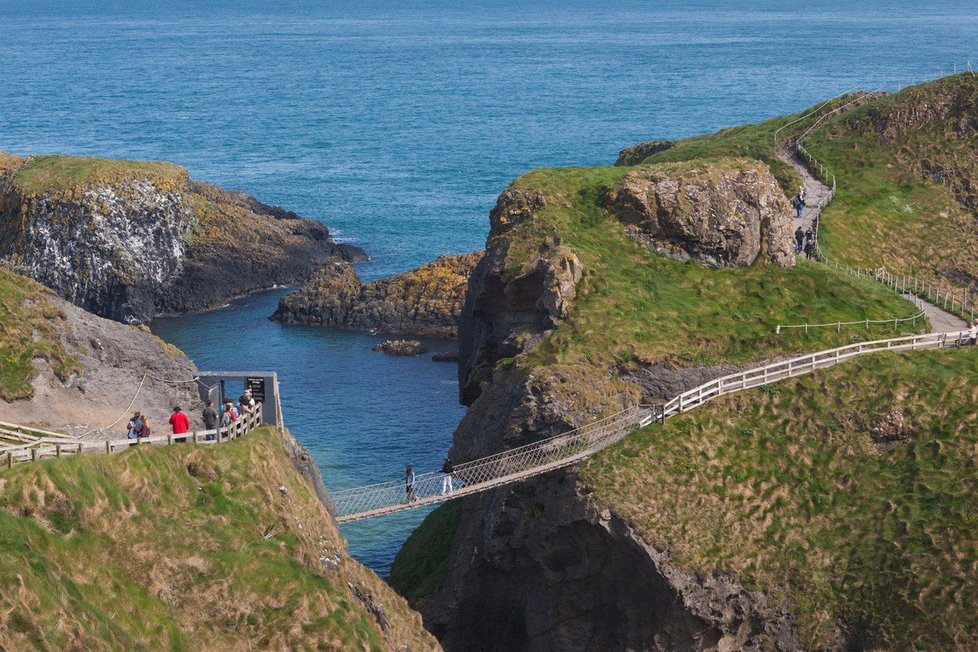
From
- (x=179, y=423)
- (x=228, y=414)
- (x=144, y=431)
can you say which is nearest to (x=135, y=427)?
(x=144, y=431)

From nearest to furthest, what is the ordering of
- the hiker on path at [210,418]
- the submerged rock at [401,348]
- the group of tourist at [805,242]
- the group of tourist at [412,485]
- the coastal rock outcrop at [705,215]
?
1. the hiker on path at [210,418]
2. the group of tourist at [412,485]
3. the coastal rock outcrop at [705,215]
4. the group of tourist at [805,242]
5. the submerged rock at [401,348]

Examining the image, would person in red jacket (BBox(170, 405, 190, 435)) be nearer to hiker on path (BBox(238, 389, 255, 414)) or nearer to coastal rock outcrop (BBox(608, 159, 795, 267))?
hiker on path (BBox(238, 389, 255, 414))

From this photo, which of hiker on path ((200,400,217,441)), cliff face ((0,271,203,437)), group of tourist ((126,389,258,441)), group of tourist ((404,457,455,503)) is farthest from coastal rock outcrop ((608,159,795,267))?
hiker on path ((200,400,217,441))

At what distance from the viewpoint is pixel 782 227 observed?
81688 millimetres

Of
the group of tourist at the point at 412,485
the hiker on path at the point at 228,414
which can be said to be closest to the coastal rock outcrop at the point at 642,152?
the group of tourist at the point at 412,485

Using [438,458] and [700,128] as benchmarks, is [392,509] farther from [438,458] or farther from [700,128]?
[700,128]

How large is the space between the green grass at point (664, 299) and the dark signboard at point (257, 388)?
17.6 metres

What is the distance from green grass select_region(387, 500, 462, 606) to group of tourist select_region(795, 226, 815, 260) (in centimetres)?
2651

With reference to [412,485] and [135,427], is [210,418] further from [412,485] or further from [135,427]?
[412,485]

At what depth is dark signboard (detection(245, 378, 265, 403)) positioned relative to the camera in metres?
52.3

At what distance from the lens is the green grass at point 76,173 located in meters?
117

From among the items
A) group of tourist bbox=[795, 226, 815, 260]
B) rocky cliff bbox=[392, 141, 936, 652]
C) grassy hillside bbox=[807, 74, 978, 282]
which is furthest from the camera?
grassy hillside bbox=[807, 74, 978, 282]

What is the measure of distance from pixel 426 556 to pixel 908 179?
50.0 meters

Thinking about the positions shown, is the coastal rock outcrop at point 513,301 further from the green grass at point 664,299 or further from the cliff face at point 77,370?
the cliff face at point 77,370
